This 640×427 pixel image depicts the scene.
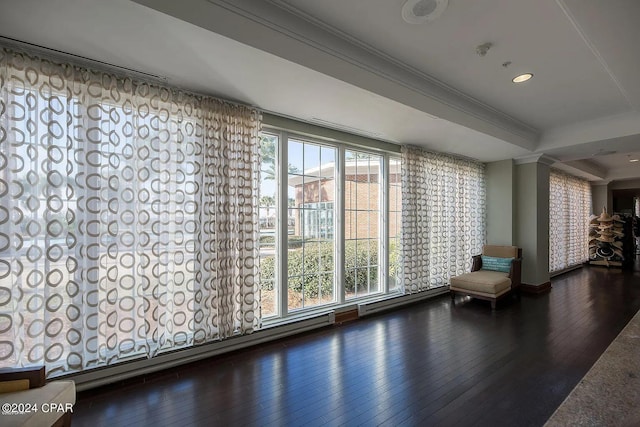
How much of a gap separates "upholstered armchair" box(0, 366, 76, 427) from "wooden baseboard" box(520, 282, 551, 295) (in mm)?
6628

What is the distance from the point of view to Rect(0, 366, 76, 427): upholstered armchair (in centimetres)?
140

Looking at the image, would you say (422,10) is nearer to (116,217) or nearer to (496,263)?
(116,217)

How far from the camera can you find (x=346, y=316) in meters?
3.89

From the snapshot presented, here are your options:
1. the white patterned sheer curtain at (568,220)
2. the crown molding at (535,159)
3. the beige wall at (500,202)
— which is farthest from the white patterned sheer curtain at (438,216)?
the white patterned sheer curtain at (568,220)

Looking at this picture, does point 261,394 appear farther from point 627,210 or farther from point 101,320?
point 627,210

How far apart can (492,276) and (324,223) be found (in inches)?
121

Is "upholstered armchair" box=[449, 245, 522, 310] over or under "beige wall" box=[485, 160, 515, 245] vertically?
under

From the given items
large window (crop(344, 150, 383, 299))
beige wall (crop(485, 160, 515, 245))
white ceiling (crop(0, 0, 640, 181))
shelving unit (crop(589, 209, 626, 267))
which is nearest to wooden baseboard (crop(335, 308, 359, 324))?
large window (crop(344, 150, 383, 299))

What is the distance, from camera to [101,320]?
7.60 ft

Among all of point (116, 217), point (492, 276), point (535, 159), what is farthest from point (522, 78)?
point (116, 217)

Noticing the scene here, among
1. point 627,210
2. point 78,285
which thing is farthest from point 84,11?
point 627,210

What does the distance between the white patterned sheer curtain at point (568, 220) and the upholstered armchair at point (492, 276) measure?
2.24 m

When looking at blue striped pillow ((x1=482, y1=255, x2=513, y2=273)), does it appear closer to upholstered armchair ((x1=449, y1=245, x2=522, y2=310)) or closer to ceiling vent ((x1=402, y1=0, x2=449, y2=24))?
upholstered armchair ((x1=449, y1=245, x2=522, y2=310))

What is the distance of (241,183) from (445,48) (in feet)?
7.48
